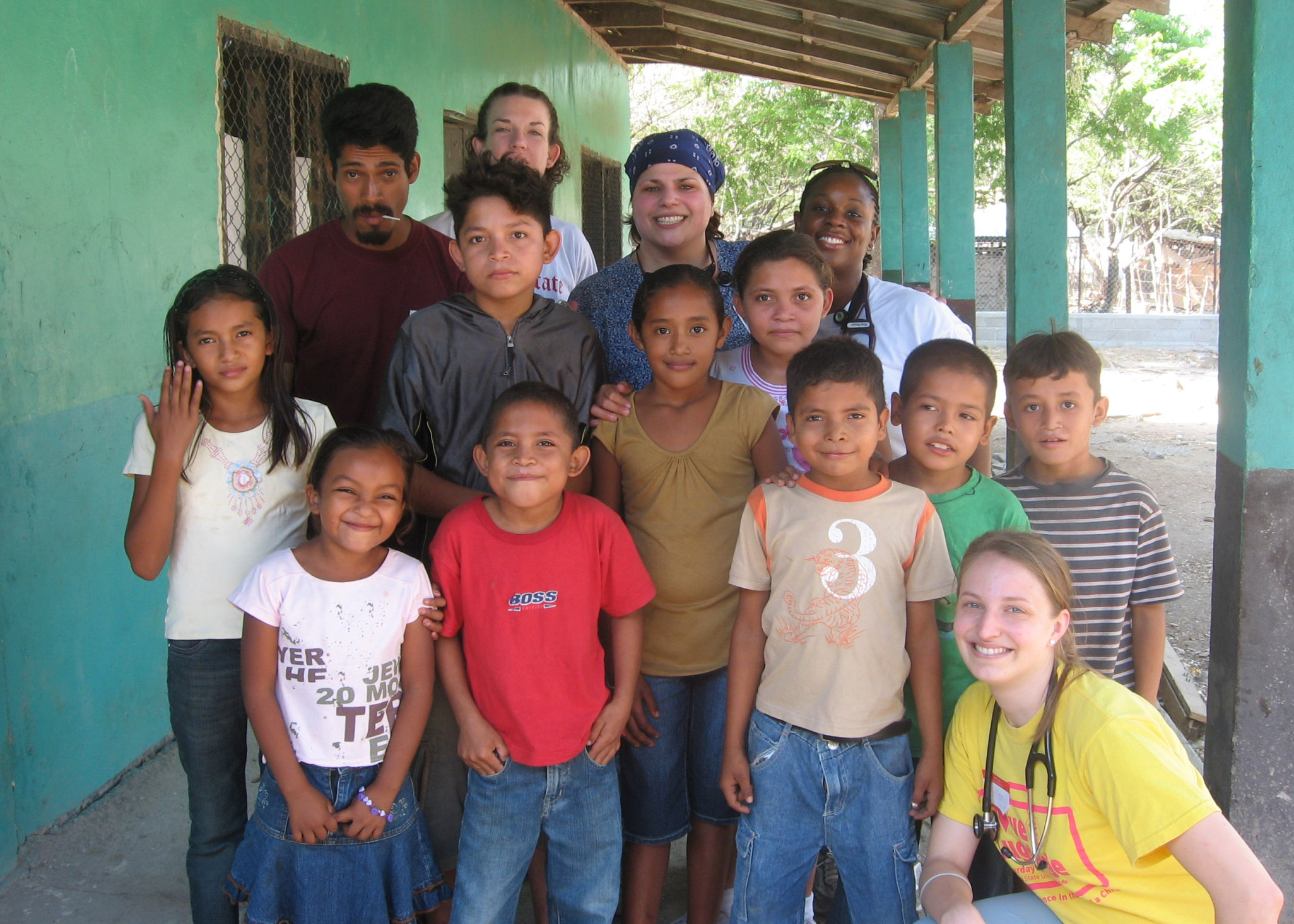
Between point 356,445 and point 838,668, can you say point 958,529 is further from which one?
point 356,445

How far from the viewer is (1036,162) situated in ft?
13.3

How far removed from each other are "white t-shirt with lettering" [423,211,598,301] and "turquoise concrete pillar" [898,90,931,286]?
6279 mm

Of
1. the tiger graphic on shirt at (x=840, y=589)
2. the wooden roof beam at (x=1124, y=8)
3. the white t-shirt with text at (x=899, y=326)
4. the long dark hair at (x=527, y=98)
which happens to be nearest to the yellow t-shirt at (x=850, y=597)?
the tiger graphic on shirt at (x=840, y=589)

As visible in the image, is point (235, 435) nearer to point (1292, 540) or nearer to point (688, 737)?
point (688, 737)

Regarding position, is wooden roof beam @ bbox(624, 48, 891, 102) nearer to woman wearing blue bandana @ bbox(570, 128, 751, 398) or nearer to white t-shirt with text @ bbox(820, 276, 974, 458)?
white t-shirt with text @ bbox(820, 276, 974, 458)

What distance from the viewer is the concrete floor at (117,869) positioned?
2533 millimetres

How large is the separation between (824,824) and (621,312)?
1245 millimetres

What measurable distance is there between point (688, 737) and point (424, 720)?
574mm

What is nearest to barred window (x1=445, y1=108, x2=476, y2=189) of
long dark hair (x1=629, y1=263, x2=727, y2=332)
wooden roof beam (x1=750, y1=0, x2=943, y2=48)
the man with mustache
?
wooden roof beam (x1=750, y1=0, x2=943, y2=48)

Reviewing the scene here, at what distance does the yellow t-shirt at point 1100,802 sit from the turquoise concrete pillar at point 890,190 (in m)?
9.36

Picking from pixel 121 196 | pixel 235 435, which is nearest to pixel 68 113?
pixel 121 196

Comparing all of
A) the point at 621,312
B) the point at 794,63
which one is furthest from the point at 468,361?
the point at 794,63

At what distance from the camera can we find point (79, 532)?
288 centimetres

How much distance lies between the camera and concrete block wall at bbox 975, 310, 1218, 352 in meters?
17.0
